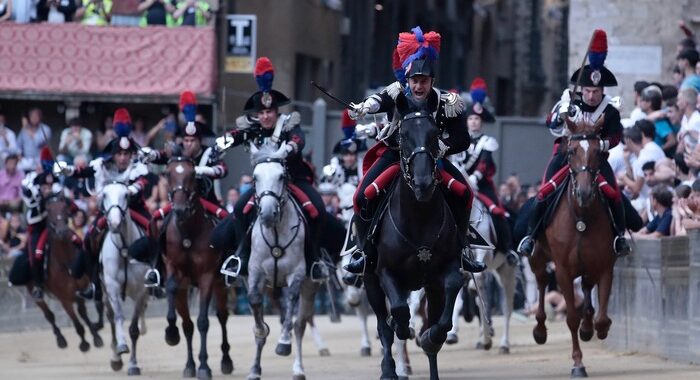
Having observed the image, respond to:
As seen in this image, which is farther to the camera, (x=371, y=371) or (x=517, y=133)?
(x=517, y=133)

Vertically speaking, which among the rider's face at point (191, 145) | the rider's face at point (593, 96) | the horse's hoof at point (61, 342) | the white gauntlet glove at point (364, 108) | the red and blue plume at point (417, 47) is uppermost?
the red and blue plume at point (417, 47)

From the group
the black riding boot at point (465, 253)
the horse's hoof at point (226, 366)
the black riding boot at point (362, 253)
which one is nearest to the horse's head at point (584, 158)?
the black riding boot at point (465, 253)

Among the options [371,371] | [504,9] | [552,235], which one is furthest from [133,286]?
[504,9]

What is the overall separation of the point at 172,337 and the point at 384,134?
5.40 meters

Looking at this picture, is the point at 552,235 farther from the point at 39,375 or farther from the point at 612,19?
the point at 612,19

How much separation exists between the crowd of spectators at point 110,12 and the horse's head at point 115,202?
12575 mm

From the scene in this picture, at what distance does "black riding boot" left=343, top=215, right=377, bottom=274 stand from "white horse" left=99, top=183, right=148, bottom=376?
617 cm

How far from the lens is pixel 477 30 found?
60.3 m

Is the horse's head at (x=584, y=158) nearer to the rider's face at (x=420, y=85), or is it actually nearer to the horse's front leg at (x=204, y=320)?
the rider's face at (x=420, y=85)

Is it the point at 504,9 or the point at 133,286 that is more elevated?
the point at 504,9

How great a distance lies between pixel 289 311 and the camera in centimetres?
1908

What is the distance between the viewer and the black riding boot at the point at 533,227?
19.1 metres

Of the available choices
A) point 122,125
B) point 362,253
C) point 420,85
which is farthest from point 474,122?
point 420,85

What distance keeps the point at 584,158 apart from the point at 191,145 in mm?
4929
